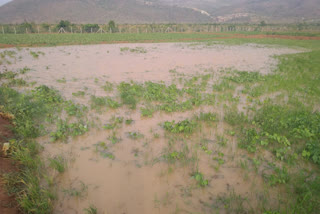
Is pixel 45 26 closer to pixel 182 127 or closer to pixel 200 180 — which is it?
pixel 182 127

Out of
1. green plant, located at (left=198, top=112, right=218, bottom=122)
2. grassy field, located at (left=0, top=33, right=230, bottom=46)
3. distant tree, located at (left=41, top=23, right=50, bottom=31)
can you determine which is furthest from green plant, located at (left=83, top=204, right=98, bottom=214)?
distant tree, located at (left=41, top=23, right=50, bottom=31)

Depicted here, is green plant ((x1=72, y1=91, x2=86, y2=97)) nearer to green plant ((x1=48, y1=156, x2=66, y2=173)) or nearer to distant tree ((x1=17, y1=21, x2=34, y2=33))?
green plant ((x1=48, y1=156, x2=66, y2=173))

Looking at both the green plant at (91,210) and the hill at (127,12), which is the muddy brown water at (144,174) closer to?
the green plant at (91,210)

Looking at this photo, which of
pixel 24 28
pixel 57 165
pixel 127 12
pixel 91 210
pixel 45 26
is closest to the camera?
pixel 91 210

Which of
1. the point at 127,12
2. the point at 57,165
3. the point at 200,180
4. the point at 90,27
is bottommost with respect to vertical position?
the point at 200,180

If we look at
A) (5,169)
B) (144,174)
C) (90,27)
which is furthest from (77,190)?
(90,27)

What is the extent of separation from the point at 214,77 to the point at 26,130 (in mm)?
8925

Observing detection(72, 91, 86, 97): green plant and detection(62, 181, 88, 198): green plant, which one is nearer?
detection(62, 181, 88, 198): green plant

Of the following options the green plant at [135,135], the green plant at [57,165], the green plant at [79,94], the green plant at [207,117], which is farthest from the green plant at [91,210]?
the green plant at [79,94]

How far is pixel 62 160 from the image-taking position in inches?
154

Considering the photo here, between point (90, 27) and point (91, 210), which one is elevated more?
point (90, 27)

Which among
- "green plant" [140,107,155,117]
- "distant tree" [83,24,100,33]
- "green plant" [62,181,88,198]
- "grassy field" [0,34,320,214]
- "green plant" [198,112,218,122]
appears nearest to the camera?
"grassy field" [0,34,320,214]

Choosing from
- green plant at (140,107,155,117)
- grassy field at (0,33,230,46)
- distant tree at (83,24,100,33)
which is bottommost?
green plant at (140,107,155,117)

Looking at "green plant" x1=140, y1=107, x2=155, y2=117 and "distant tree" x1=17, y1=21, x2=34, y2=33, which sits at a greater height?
"distant tree" x1=17, y1=21, x2=34, y2=33
